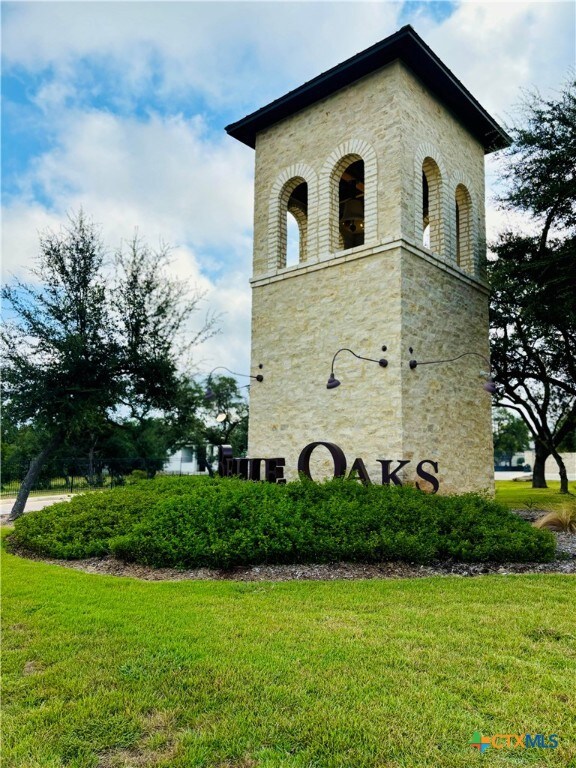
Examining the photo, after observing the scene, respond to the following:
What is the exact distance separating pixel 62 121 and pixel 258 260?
6712mm

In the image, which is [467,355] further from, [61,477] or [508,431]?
[508,431]

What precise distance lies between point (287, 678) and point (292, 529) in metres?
3.89

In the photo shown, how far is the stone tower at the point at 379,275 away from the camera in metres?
11.9

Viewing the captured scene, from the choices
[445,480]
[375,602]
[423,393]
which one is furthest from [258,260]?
[375,602]

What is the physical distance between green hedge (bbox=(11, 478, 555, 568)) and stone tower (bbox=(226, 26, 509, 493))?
2.76 metres

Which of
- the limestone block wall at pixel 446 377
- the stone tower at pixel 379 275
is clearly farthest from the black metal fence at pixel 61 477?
the limestone block wall at pixel 446 377

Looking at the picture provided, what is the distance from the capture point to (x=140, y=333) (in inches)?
576

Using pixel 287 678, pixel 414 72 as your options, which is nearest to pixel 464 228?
pixel 414 72

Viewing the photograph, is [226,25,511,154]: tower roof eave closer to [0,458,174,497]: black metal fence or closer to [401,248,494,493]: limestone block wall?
[401,248,494,493]: limestone block wall

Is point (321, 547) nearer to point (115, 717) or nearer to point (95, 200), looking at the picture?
point (115, 717)

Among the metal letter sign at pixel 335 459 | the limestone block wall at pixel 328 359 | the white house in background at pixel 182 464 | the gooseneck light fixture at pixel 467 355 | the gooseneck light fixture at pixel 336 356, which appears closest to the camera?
the metal letter sign at pixel 335 459

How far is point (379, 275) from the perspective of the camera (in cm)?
1218

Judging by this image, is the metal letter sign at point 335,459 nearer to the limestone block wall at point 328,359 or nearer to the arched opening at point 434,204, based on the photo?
the limestone block wall at point 328,359

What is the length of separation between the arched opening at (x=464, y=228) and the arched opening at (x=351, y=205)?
9.73 feet
